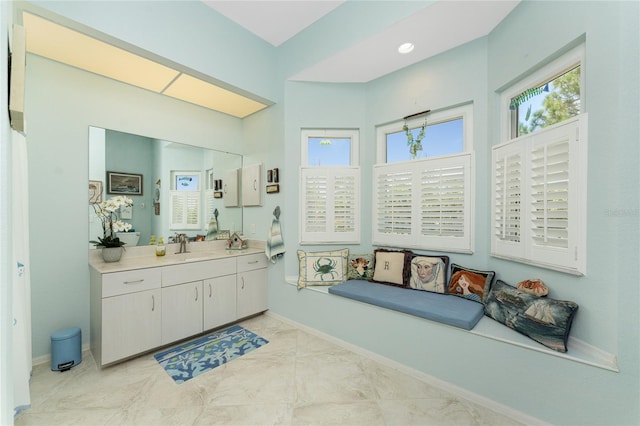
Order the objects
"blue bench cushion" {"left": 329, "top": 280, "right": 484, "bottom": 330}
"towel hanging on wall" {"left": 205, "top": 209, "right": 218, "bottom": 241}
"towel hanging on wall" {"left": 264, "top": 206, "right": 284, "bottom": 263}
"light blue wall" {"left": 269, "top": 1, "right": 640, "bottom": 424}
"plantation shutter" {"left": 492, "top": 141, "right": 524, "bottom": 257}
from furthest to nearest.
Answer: "towel hanging on wall" {"left": 205, "top": 209, "right": 218, "bottom": 241} → "towel hanging on wall" {"left": 264, "top": 206, "right": 284, "bottom": 263} → "plantation shutter" {"left": 492, "top": 141, "right": 524, "bottom": 257} → "blue bench cushion" {"left": 329, "top": 280, "right": 484, "bottom": 330} → "light blue wall" {"left": 269, "top": 1, "right": 640, "bottom": 424}

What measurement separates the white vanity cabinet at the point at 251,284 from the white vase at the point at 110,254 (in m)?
1.13

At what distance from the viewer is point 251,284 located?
117 inches

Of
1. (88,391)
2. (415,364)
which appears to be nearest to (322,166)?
(415,364)

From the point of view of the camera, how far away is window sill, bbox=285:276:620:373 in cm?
132

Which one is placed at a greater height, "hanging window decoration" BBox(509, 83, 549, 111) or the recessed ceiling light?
the recessed ceiling light

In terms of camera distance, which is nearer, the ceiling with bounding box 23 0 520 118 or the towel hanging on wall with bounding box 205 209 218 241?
the ceiling with bounding box 23 0 520 118

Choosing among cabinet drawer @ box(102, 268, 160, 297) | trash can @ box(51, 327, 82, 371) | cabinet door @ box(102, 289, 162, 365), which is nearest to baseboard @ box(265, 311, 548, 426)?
cabinet door @ box(102, 289, 162, 365)

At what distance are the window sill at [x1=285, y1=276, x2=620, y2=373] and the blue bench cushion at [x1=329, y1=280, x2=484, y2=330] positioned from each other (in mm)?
72

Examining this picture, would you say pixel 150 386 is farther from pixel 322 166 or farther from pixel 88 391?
pixel 322 166

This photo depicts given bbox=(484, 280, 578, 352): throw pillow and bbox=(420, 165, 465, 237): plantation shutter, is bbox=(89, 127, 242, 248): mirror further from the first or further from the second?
bbox=(484, 280, 578, 352): throw pillow

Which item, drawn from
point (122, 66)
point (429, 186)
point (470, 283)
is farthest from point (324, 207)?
point (122, 66)

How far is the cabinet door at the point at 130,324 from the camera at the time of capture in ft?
6.48

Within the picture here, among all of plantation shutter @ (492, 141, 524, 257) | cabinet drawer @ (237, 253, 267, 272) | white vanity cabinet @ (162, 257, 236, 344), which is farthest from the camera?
cabinet drawer @ (237, 253, 267, 272)

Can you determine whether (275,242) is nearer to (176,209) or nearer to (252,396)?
(176,209)
